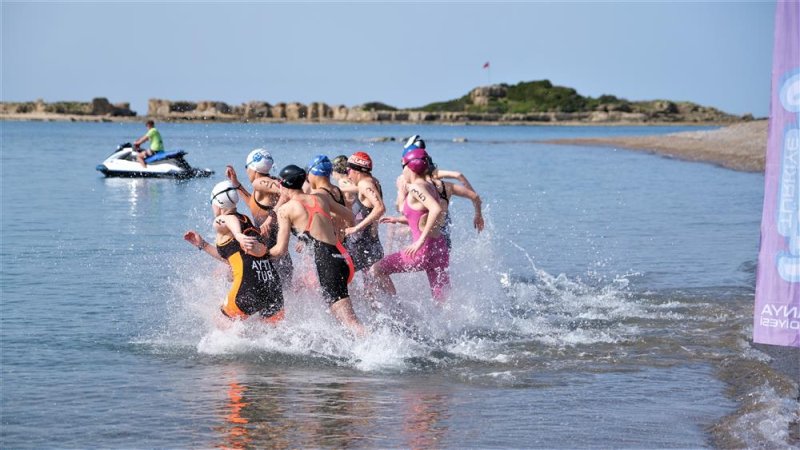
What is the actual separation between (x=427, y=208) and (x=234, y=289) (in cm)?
225

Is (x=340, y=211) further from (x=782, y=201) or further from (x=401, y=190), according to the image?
(x=782, y=201)

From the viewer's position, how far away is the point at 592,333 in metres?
11.7

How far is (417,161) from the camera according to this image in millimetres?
10961

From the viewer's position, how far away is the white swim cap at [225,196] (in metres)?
9.64

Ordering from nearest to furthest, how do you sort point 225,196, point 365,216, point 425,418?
point 425,418, point 225,196, point 365,216

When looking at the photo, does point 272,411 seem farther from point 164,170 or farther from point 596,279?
point 164,170

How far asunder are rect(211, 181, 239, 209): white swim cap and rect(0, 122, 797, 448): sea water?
4.41 feet

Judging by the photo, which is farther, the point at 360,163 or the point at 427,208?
the point at 360,163

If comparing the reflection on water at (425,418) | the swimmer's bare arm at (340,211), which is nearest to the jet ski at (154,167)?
the swimmer's bare arm at (340,211)

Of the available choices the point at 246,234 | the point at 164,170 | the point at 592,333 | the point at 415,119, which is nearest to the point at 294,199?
the point at 246,234

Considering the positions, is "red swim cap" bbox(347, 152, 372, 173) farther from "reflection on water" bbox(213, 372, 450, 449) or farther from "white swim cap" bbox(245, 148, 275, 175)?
"reflection on water" bbox(213, 372, 450, 449)

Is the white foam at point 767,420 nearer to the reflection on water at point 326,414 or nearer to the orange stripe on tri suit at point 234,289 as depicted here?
the reflection on water at point 326,414

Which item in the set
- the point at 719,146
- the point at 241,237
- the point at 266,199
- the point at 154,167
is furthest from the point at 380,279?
the point at 719,146

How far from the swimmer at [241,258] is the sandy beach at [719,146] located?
113ft
